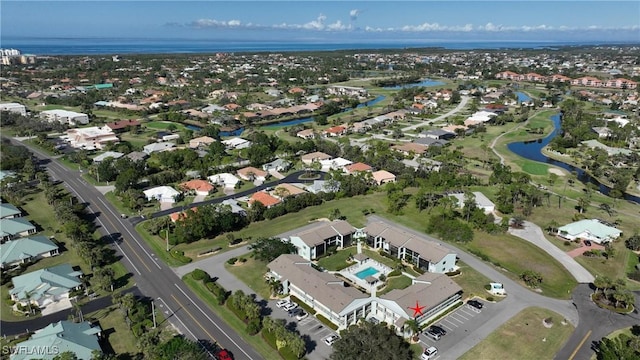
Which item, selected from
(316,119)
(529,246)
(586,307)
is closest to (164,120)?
(316,119)

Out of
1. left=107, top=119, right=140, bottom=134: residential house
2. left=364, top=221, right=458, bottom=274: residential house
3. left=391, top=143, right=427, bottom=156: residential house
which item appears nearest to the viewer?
left=364, top=221, right=458, bottom=274: residential house

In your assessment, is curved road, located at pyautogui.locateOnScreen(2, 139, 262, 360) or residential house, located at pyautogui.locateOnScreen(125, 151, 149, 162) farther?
residential house, located at pyautogui.locateOnScreen(125, 151, 149, 162)

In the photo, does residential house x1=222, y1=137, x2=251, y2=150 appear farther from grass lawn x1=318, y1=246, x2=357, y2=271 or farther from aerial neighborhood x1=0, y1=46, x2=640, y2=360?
grass lawn x1=318, y1=246, x2=357, y2=271

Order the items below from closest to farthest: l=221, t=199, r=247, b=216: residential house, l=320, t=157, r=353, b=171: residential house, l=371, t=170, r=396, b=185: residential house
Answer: l=221, t=199, r=247, b=216: residential house
l=371, t=170, r=396, b=185: residential house
l=320, t=157, r=353, b=171: residential house

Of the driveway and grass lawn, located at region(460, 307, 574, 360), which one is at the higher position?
the driveway

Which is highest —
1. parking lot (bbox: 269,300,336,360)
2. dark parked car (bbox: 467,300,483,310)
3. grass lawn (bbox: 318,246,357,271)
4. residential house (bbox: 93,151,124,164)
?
residential house (bbox: 93,151,124,164)

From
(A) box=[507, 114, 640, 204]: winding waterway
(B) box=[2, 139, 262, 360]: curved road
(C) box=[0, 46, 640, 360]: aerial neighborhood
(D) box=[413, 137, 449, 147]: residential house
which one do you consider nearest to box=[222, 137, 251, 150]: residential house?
(C) box=[0, 46, 640, 360]: aerial neighborhood
